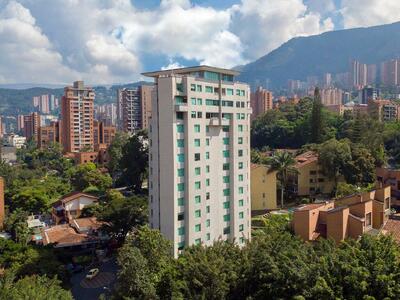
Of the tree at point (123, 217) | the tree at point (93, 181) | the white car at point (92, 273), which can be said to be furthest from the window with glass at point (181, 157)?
the tree at point (93, 181)

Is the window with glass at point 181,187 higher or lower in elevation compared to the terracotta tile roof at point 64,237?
higher

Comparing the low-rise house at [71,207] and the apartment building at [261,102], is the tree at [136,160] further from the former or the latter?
the apartment building at [261,102]

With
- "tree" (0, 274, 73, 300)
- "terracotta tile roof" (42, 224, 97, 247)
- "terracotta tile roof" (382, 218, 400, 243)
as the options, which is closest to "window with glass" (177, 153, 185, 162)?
"tree" (0, 274, 73, 300)

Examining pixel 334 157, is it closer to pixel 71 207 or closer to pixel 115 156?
pixel 71 207

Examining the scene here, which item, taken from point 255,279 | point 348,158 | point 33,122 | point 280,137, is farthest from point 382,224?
point 33,122

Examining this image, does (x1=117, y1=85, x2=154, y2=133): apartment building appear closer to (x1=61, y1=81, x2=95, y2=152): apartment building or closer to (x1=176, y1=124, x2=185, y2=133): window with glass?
(x1=61, y1=81, x2=95, y2=152): apartment building
